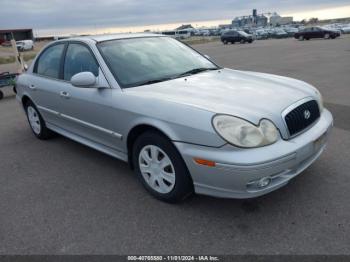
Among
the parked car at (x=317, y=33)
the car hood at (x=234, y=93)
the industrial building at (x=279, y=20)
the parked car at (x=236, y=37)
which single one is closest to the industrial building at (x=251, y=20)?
the industrial building at (x=279, y=20)

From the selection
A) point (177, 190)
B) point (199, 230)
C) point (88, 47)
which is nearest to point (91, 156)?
point (88, 47)

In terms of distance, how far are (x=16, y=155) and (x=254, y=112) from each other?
3850 mm

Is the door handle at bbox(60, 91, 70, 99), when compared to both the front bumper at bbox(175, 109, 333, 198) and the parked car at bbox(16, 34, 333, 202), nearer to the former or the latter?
the parked car at bbox(16, 34, 333, 202)

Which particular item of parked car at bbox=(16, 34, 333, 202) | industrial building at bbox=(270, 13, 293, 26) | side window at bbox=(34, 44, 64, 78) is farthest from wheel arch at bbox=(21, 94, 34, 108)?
industrial building at bbox=(270, 13, 293, 26)

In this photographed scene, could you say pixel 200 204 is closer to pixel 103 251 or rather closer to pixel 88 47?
pixel 103 251

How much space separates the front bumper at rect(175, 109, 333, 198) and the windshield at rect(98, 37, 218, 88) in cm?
118

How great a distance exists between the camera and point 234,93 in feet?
11.7

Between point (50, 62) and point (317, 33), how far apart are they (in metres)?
39.6

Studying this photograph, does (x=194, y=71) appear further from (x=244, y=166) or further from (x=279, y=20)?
(x=279, y=20)

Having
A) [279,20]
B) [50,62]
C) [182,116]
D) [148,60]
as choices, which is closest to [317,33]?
[50,62]

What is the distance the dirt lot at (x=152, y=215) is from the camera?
9.86 ft

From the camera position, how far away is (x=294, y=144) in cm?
321

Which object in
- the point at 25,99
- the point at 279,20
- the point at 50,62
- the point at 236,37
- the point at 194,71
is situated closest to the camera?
the point at 194,71

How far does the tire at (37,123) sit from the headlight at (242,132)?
12.2 ft
